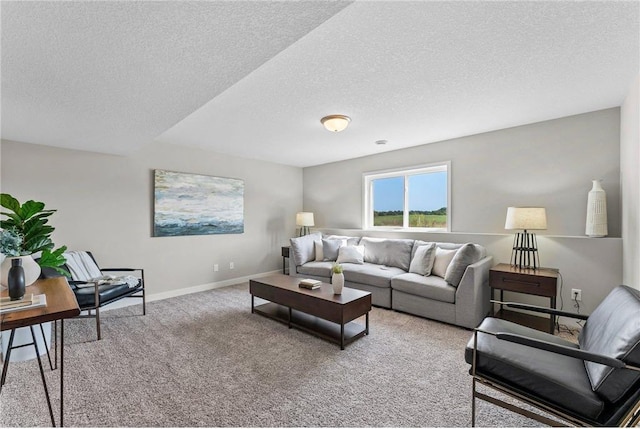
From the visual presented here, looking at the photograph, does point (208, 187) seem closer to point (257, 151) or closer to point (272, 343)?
point (257, 151)

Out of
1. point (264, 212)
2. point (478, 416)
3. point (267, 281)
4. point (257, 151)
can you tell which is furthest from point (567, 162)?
point (264, 212)

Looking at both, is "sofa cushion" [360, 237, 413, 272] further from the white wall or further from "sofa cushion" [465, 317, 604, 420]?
"sofa cushion" [465, 317, 604, 420]

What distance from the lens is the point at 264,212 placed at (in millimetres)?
5551

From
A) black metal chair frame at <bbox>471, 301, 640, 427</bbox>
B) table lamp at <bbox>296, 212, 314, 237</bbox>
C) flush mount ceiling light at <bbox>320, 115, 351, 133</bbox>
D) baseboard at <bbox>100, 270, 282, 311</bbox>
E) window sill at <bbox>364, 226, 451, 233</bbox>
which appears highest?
flush mount ceiling light at <bbox>320, 115, 351, 133</bbox>

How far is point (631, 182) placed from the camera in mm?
2488

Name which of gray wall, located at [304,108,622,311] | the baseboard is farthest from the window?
the baseboard

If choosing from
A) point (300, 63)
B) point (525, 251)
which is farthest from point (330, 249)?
point (300, 63)

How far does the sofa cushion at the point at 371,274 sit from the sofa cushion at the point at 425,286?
0.12 m


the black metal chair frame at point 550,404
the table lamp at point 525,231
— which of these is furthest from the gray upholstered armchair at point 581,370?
the table lamp at point 525,231

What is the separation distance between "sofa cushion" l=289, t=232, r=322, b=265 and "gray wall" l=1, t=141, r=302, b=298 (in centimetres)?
103

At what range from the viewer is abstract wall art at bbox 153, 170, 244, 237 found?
4.22 m

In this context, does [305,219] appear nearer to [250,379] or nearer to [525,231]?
[525,231]

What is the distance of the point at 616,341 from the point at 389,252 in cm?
292

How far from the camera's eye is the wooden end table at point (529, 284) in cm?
283
